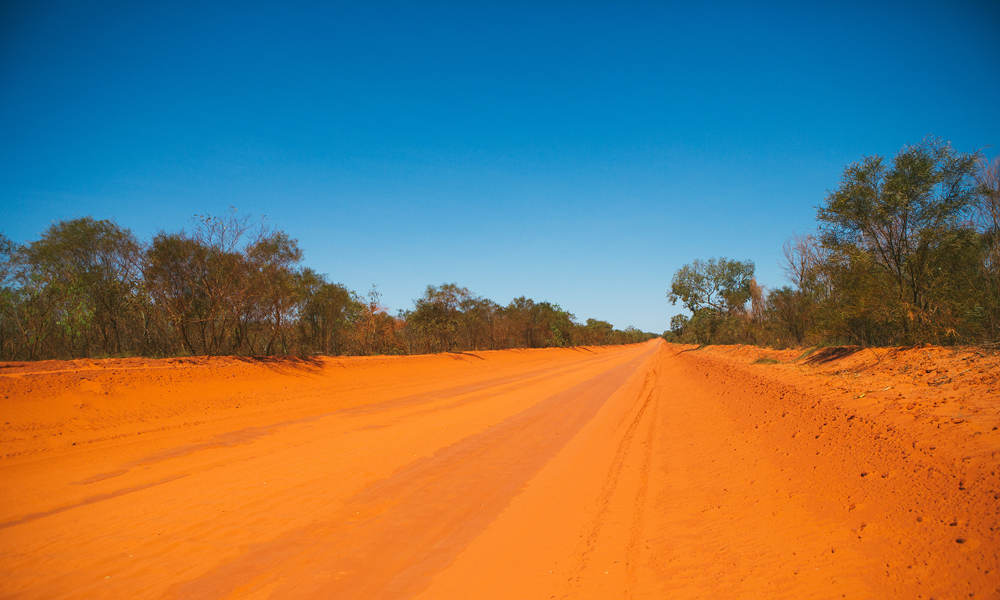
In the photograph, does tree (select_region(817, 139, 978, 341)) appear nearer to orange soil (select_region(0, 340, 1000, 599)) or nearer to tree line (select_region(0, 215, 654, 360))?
orange soil (select_region(0, 340, 1000, 599))

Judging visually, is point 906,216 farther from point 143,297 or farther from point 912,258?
point 143,297

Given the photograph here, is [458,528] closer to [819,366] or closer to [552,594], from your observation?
[552,594]

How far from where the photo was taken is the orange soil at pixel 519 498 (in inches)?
117

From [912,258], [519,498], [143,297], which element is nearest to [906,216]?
[912,258]

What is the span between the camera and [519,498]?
15.2ft

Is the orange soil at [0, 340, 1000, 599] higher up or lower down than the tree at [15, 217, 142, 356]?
lower down

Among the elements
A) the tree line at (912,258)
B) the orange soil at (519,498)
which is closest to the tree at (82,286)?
the orange soil at (519,498)

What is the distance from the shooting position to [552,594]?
9.31 ft

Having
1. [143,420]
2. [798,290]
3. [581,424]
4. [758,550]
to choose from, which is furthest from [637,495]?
[798,290]

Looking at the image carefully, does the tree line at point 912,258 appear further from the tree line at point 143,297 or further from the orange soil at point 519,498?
the tree line at point 143,297

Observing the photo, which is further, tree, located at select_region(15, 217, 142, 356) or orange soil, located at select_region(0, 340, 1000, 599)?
tree, located at select_region(15, 217, 142, 356)

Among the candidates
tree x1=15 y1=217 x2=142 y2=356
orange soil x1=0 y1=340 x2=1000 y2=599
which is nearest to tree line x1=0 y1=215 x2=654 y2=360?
tree x1=15 y1=217 x2=142 y2=356

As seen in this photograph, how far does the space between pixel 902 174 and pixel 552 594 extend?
1795cm

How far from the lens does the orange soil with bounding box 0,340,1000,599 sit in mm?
2963
